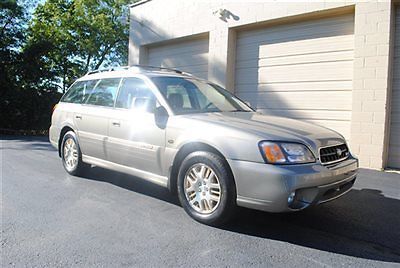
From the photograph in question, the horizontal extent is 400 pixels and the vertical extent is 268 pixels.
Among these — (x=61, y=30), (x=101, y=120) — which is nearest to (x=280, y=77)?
(x=101, y=120)

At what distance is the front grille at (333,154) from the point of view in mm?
3256

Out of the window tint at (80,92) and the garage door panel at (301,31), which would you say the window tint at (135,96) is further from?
the garage door panel at (301,31)

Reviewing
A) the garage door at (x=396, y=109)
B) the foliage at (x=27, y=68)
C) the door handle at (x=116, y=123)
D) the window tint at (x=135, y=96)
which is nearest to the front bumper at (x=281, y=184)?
the window tint at (x=135, y=96)

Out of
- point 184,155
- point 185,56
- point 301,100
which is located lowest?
point 184,155

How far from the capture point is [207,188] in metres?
3.40

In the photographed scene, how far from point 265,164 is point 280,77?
215 inches

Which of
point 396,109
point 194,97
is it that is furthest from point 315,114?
point 194,97

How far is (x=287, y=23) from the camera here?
26.1 ft

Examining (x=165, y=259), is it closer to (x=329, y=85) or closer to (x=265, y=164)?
(x=265, y=164)

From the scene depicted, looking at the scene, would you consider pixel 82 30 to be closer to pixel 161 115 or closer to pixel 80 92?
pixel 80 92

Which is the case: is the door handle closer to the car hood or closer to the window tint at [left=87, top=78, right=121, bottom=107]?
the window tint at [left=87, top=78, right=121, bottom=107]

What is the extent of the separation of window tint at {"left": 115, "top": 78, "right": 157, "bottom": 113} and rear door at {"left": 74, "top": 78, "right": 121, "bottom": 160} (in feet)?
0.57

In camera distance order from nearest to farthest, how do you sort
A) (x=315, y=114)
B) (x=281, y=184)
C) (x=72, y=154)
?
1. (x=281, y=184)
2. (x=72, y=154)
3. (x=315, y=114)

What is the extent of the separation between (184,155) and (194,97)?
1064 millimetres
